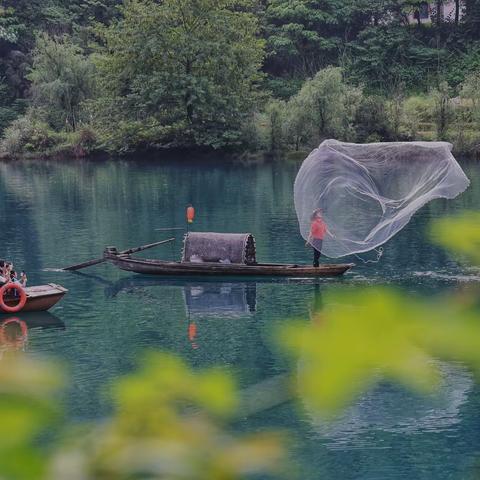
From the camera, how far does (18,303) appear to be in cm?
2291

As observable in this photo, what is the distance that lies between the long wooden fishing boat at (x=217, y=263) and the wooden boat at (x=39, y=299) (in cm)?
488

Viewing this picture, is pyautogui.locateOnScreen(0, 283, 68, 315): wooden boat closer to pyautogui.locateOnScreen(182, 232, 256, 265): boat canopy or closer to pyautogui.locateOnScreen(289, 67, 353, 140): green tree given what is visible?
pyautogui.locateOnScreen(182, 232, 256, 265): boat canopy

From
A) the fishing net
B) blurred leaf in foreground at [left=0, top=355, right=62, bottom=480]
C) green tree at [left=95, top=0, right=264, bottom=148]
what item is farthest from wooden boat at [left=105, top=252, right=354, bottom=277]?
green tree at [left=95, top=0, right=264, bottom=148]

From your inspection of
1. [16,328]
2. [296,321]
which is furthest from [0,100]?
[296,321]

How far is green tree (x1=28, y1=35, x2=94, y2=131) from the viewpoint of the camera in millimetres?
70688

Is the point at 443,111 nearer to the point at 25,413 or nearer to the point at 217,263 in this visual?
the point at 217,263

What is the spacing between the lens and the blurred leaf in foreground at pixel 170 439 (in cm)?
125

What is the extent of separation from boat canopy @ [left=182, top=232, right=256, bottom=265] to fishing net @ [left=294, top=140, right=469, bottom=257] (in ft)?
8.24

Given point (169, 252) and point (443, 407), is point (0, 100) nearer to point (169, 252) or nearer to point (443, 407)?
point (169, 252)

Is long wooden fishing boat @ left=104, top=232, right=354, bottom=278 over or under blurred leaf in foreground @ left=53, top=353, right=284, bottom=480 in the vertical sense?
under

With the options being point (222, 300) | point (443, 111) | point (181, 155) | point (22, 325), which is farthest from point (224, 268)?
point (181, 155)

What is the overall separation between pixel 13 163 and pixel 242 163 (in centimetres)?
1811

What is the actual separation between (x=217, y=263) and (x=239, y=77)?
40296mm

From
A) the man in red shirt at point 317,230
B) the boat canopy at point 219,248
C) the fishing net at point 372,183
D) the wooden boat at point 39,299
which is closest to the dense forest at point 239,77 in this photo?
the boat canopy at point 219,248
